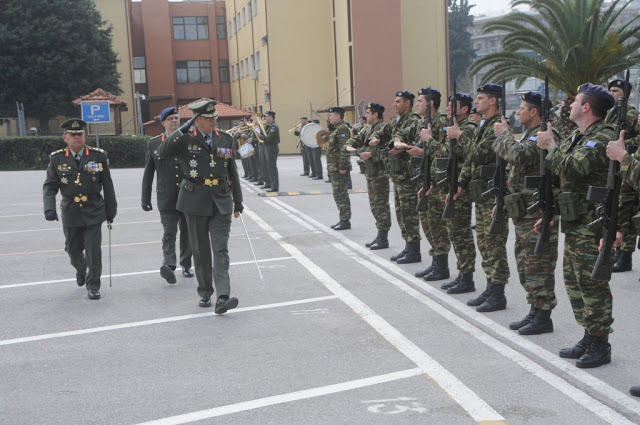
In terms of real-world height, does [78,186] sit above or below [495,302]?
above

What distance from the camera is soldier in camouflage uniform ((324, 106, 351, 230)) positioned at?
527 inches

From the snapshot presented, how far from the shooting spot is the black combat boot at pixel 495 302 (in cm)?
734

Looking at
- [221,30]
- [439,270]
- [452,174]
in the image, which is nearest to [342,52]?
[221,30]

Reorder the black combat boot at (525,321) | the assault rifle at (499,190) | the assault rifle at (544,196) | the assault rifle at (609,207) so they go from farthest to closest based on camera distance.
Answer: the assault rifle at (499,190), the black combat boot at (525,321), the assault rifle at (544,196), the assault rifle at (609,207)

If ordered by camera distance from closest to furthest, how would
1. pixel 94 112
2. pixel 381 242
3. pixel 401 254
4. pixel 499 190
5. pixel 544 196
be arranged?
pixel 544 196 → pixel 499 190 → pixel 401 254 → pixel 381 242 → pixel 94 112

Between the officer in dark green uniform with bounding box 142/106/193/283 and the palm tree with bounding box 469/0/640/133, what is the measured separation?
488 inches

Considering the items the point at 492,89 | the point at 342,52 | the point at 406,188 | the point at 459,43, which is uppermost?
the point at 459,43

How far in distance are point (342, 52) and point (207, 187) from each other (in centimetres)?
4136

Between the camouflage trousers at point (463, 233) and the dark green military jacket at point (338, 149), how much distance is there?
5.39m

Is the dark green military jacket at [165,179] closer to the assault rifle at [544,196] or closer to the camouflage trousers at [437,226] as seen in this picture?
the camouflage trousers at [437,226]

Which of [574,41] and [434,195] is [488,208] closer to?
[434,195]

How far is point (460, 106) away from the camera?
26.8 feet

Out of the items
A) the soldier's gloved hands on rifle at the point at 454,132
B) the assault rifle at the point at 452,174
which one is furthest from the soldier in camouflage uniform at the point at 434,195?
the soldier's gloved hands on rifle at the point at 454,132

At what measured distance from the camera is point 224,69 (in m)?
65.4
